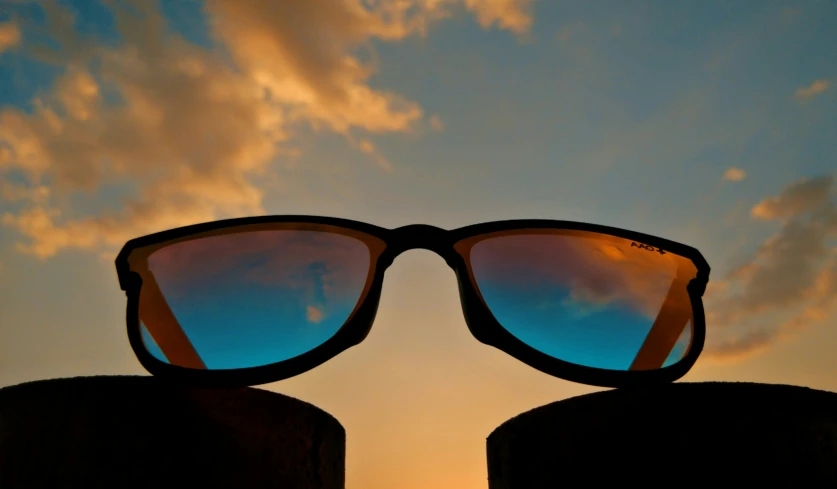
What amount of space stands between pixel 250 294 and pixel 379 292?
0.68 feet

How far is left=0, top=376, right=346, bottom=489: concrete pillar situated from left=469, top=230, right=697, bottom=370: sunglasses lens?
502 mm

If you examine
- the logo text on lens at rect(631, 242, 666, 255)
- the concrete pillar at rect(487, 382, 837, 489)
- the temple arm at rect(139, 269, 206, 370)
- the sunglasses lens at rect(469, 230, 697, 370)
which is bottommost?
the concrete pillar at rect(487, 382, 837, 489)

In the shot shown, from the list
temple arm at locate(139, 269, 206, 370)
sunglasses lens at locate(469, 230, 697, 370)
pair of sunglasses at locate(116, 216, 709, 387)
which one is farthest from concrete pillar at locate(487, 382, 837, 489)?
temple arm at locate(139, 269, 206, 370)

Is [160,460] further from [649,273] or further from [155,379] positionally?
[649,273]

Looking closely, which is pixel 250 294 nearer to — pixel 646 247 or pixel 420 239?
pixel 420 239

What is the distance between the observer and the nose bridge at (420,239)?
1.05 m

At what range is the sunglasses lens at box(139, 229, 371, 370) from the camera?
91 centimetres

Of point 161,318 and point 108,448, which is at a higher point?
point 161,318

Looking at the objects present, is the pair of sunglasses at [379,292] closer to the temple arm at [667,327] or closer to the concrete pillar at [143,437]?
the temple arm at [667,327]

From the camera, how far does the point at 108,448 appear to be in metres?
0.57

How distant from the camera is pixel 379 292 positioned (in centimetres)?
100

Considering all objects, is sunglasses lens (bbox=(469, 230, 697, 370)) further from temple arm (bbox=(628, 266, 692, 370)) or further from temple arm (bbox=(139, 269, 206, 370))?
temple arm (bbox=(139, 269, 206, 370))

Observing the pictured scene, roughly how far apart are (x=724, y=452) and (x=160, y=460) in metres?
0.53

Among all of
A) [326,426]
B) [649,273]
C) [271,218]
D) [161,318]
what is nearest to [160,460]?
[326,426]
